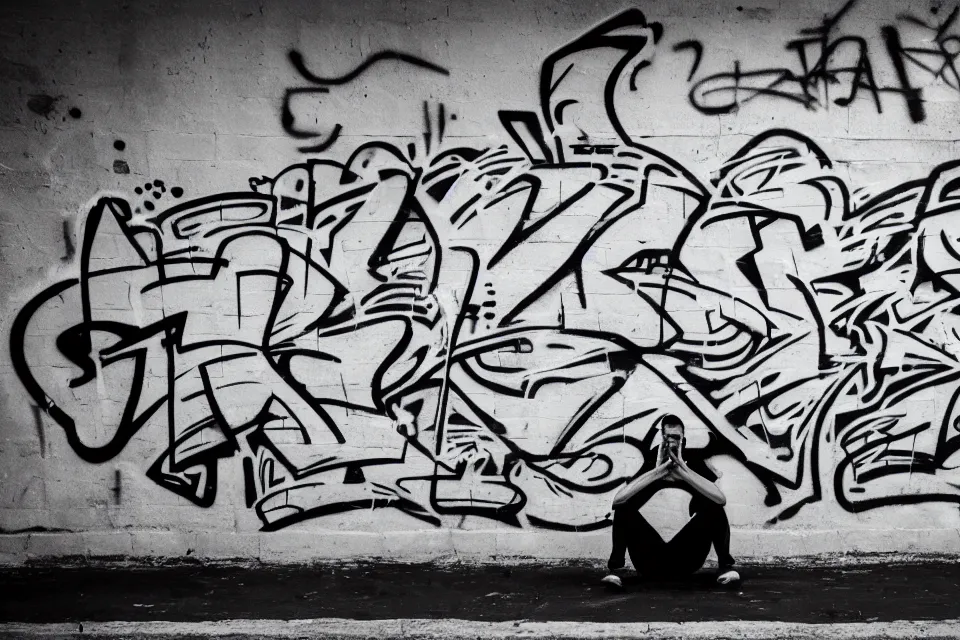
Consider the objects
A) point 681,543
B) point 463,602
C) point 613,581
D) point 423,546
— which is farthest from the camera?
point 423,546

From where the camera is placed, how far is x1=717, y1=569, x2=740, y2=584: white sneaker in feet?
15.3

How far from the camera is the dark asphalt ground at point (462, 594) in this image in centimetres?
431

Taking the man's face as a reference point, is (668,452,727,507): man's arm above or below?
below

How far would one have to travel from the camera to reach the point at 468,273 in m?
5.14

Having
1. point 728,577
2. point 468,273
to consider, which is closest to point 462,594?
point 728,577

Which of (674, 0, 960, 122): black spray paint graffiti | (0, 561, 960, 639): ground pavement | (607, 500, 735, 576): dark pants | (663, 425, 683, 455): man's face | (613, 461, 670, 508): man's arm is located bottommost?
(0, 561, 960, 639): ground pavement

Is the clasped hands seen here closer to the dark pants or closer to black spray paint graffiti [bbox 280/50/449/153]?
the dark pants

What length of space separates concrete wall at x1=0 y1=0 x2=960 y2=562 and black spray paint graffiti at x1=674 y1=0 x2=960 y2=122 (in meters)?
0.02

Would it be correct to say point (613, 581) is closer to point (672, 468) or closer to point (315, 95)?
point (672, 468)

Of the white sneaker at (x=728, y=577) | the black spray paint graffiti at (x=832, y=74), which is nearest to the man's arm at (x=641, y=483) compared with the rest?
the white sneaker at (x=728, y=577)

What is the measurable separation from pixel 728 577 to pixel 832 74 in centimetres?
350

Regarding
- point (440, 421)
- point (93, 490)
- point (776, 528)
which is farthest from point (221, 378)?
point (776, 528)

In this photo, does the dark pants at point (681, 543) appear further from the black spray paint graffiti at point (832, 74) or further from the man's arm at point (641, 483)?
the black spray paint graffiti at point (832, 74)

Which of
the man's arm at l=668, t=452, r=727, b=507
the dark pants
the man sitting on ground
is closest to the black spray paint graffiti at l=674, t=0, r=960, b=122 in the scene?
the man sitting on ground
